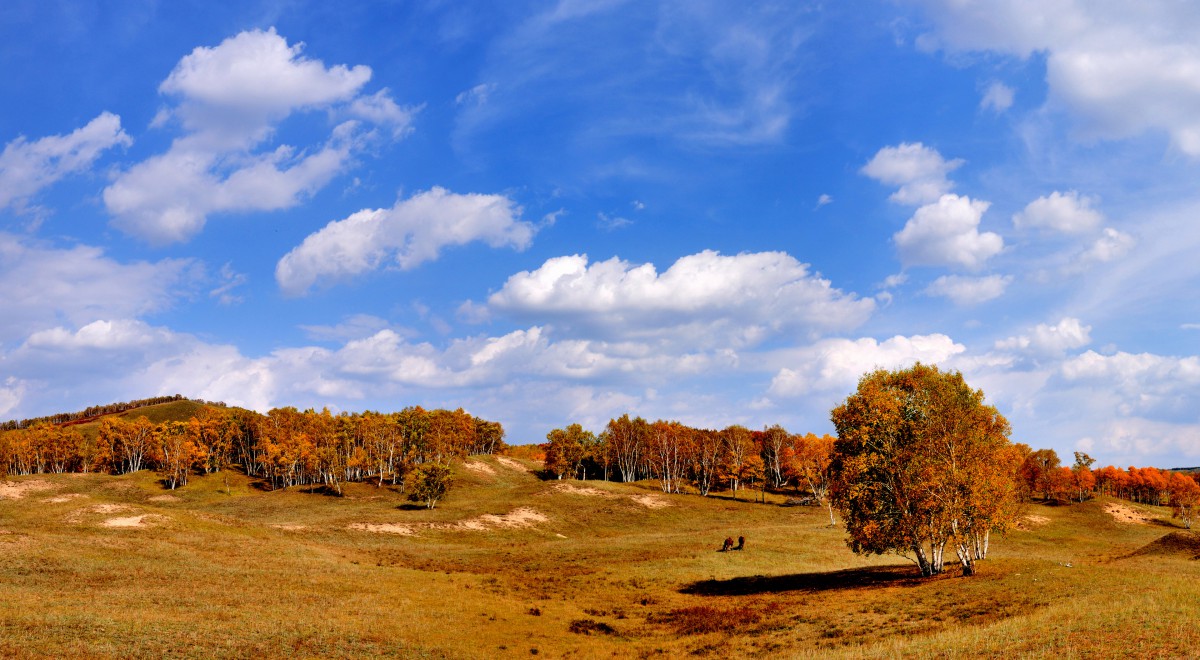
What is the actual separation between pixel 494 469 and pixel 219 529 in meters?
91.8

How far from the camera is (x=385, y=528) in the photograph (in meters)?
84.1

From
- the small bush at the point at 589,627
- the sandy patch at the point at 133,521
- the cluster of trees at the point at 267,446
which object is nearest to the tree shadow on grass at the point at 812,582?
the small bush at the point at 589,627

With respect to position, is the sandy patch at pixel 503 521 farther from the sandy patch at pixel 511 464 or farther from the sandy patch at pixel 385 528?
the sandy patch at pixel 511 464

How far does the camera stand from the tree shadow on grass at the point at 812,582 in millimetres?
46094

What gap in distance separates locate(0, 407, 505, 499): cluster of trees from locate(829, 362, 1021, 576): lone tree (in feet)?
330

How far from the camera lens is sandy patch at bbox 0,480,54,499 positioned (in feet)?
327

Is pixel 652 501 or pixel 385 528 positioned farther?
pixel 652 501

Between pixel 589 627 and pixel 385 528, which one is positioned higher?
pixel 589 627

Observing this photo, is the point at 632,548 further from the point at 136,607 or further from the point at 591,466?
the point at 591,466

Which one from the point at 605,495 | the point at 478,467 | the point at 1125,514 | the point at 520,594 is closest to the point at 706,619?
the point at 520,594

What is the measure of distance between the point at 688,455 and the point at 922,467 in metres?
114

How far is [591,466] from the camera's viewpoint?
184m

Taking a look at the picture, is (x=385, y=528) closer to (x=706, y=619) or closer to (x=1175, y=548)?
(x=706, y=619)

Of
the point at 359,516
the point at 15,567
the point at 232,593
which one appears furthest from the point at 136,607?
the point at 359,516
